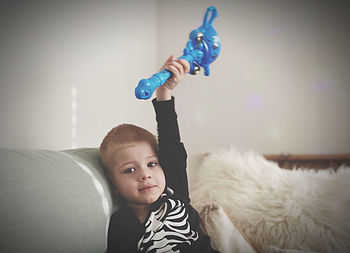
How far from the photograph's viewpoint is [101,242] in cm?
45

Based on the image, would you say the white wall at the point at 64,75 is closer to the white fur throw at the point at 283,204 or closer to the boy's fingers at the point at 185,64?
the boy's fingers at the point at 185,64

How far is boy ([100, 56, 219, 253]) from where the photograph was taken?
0.46 meters

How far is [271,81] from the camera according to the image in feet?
4.63

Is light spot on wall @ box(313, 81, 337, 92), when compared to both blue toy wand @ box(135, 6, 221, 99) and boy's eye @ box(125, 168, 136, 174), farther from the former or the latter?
boy's eye @ box(125, 168, 136, 174)

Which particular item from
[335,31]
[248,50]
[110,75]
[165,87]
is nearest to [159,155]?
[165,87]

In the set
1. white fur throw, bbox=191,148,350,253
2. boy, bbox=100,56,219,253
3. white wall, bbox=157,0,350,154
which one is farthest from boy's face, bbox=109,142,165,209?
white wall, bbox=157,0,350,154

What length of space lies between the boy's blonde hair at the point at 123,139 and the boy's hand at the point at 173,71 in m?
0.08

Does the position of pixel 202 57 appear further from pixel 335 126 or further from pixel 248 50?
pixel 335 126

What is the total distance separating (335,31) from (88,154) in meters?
1.30

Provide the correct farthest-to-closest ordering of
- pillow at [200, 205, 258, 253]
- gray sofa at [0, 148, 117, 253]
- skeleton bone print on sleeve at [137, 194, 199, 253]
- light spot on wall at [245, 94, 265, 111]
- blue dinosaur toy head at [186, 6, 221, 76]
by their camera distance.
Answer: light spot on wall at [245, 94, 265, 111] < pillow at [200, 205, 258, 253] < blue dinosaur toy head at [186, 6, 221, 76] < skeleton bone print on sleeve at [137, 194, 199, 253] < gray sofa at [0, 148, 117, 253]

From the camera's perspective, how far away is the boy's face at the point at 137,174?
0.47m

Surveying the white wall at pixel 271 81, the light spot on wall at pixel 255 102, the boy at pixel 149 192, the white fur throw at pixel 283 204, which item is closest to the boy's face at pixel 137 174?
the boy at pixel 149 192

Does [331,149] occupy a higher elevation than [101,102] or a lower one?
lower

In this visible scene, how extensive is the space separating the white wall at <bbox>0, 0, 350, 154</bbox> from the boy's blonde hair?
0.35ft
